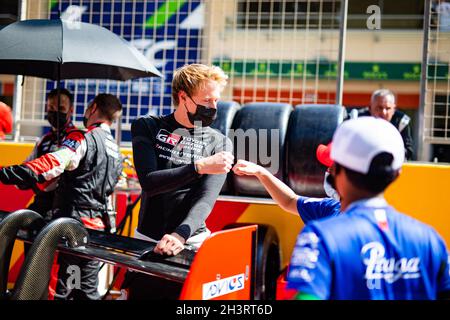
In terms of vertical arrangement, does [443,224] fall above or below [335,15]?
below

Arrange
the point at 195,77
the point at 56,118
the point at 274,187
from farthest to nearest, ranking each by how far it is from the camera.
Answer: the point at 56,118 < the point at 195,77 < the point at 274,187

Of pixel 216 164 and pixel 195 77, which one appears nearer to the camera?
pixel 216 164

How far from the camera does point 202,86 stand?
11.3 feet

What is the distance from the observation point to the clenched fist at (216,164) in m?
3.03

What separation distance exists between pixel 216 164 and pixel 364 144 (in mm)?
1317

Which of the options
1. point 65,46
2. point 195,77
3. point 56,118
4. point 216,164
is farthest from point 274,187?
point 56,118

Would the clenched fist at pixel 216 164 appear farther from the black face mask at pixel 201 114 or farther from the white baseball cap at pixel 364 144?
the white baseball cap at pixel 364 144

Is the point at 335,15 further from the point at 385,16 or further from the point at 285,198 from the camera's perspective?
the point at 385,16

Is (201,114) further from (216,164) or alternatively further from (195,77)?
(216,164)

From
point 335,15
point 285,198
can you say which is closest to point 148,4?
point 335,15

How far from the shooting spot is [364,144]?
1804 millimetres

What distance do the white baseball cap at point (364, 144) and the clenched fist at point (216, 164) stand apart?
1200 mm

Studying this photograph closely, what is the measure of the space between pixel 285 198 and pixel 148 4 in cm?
440

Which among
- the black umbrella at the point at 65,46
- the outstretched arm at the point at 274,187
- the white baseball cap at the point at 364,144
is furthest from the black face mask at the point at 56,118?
the white baseball cap at the point at 364,144
